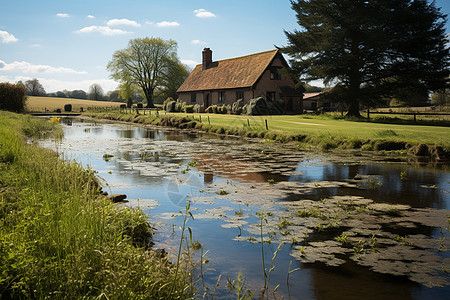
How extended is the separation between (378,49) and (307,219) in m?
29.1

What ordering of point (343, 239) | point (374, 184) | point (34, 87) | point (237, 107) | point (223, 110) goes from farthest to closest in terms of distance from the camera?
point (34, 87) < point (223, 110) < point (237, 107) < point (374, 184) < point (343, 239)

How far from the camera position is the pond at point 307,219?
5641mm

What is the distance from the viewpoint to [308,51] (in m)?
37.9

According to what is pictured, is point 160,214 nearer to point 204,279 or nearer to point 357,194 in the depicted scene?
point 204,279

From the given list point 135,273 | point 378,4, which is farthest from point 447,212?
point 378,4

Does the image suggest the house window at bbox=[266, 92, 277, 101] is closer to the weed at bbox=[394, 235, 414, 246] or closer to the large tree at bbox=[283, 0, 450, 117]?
the large tree at bbox=[283, 0, 450, 117]

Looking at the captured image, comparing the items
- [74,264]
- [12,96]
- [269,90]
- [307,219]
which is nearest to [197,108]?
[269,90]

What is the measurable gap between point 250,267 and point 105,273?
7.84 ft

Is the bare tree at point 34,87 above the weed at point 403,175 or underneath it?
above

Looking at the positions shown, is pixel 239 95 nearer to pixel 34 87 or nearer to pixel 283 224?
pixel 283 224

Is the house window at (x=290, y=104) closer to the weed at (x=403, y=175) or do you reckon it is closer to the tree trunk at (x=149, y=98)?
the weed at (x=403, y=175)

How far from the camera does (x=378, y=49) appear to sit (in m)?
32.9

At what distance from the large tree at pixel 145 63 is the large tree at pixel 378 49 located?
47506 millimetres

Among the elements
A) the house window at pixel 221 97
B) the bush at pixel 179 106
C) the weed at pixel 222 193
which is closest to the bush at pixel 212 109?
the house window at pixel 221 97
